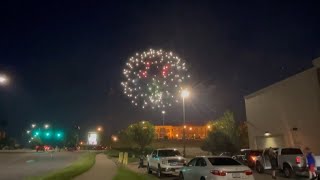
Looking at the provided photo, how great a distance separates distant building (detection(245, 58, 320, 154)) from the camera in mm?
34678

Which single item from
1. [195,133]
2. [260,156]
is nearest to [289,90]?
[260,156]

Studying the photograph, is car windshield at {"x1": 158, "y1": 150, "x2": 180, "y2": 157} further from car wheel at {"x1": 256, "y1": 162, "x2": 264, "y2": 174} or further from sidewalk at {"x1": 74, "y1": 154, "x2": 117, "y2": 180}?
car wheel at {"x1": 256, "y1": 162, "x2": 264, "y2": 174}

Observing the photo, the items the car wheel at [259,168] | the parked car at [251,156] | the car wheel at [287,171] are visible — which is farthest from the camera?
the parked car at [251,156]

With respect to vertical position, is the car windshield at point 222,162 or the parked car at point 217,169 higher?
the car windshield at point 222,162

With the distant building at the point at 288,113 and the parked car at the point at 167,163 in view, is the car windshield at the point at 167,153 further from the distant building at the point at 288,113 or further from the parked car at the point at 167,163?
the distant building at the point at 288,113

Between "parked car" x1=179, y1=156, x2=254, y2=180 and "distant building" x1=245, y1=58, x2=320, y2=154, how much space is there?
20727 millimetres

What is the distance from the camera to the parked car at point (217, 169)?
15031mm

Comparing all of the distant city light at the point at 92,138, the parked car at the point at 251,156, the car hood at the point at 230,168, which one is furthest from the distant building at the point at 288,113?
the distant city light at the point at 92,138

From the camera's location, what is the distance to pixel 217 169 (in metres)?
15.1

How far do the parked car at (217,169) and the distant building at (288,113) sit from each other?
20.7 meters

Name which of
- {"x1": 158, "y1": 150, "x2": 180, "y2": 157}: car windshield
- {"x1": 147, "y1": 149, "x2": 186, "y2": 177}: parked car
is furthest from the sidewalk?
{"x1": 158, "y1": 150, "x2": 180, "y2": 157}: car windshield

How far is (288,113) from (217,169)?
86.6 feet

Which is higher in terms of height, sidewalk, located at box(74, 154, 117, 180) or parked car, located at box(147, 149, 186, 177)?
parked car, located at box(147, 149, 186, 177)

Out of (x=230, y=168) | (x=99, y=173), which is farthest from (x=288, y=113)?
(x=230, y=168)
